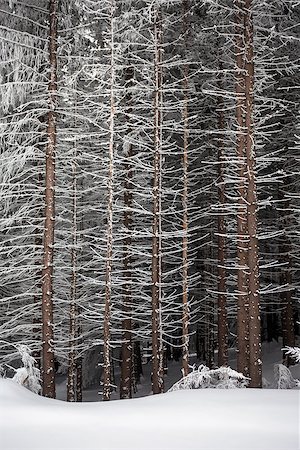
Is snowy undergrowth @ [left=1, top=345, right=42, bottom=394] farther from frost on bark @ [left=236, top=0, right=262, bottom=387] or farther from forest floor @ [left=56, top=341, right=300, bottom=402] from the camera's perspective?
forest floor @ [left=56, top=341, right=300, bottom=402]

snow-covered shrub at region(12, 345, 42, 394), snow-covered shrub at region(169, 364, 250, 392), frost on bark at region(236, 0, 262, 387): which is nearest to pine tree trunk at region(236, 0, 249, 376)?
frost on bark at region(236, 0, 262, 387)

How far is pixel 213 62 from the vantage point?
51.3 ft

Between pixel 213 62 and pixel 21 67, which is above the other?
pixel 213 62

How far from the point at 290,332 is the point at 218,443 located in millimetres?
16284

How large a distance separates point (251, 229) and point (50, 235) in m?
5.26

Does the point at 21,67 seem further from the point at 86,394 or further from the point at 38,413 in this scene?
the point at 86,394

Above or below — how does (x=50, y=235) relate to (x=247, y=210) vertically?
below

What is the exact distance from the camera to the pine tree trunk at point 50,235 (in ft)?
38.9

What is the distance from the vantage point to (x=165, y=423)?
5668mm

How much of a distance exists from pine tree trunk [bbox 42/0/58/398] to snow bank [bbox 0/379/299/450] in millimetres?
4430

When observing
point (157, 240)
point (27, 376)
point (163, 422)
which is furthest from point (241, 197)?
point (163, 422)

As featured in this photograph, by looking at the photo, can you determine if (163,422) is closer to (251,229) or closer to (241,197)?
(251,229)

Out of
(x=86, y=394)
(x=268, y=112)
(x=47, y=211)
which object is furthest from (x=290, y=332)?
(x=47, y=211)

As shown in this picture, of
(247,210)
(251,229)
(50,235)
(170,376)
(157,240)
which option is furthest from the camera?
(170,376)
